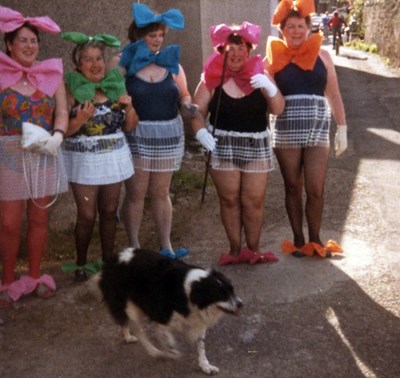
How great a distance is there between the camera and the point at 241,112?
4.72m

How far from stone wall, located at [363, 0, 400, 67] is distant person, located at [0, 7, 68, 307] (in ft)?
50.3

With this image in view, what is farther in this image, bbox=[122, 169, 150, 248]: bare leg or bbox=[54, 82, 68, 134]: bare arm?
bbox=[122, 169, 150, 248]: bare leg

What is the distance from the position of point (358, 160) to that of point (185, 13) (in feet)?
9.55

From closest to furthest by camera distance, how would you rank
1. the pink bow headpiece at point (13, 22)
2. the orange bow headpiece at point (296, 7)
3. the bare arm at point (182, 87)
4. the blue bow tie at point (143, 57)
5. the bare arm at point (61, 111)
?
the pink bow headpiece at point (13, 22) → the bare arm at point (61, 111) → the blue bow tie at point (143, 57) → the orange bow headpiece at point (296, 7) → the bare arm at point (182, 87)

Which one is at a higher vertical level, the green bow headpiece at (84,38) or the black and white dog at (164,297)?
the green bow headpiece at (84,38)

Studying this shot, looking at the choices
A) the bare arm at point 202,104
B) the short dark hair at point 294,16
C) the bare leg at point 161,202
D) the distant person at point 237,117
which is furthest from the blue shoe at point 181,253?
the short dark hair at point 294,16

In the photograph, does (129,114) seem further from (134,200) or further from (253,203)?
(253,203)

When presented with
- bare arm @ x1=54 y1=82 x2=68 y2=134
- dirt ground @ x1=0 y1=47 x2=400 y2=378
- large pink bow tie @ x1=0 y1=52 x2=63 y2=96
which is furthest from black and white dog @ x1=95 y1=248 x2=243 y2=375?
large pink bow tie @ x1=0 y1=52 x2=63 y2=96

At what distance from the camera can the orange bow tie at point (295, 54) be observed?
4.73m

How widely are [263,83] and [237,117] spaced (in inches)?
13.4

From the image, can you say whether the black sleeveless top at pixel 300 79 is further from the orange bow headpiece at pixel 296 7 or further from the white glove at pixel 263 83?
the orange bow headpiece at pixel 296 7

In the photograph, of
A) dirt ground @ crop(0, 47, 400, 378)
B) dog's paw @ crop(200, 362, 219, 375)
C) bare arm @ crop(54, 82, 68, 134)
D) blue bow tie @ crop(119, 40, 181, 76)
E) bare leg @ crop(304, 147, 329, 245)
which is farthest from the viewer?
bare leg @ crop(304, 147, 329, 245)

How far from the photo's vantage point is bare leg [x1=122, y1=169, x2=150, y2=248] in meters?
4.86

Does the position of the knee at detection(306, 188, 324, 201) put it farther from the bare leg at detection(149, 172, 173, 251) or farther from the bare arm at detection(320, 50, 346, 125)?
the bare leg at detection(149, 172, 173, 251)
